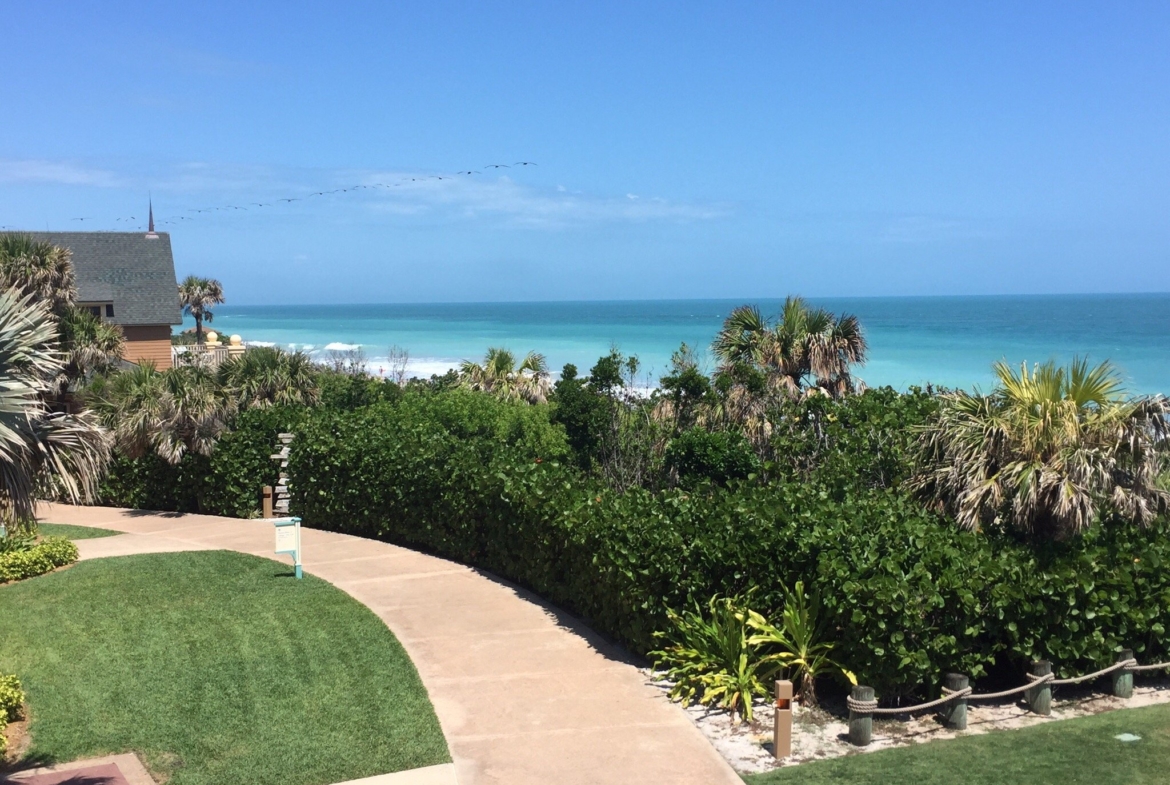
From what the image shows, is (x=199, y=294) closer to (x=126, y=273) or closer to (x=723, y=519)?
(x=126, y=273)

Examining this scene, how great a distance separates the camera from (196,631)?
1093 cm

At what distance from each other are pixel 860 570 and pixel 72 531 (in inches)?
557

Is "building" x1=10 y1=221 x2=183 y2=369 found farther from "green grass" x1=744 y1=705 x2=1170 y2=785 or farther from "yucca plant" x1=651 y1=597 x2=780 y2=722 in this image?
"green grass" x1=744 y1=705 x2=1170 y2=785

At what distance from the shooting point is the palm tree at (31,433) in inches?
253

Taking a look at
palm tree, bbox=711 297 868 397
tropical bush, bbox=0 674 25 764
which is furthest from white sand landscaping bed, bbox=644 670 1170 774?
palm tree, bbox=711 297 868 397

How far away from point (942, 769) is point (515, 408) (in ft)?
51.3

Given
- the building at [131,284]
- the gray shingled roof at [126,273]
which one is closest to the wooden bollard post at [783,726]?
the building at [131,284]

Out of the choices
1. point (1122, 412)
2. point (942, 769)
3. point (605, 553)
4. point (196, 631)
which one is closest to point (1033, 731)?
point (942, 769)

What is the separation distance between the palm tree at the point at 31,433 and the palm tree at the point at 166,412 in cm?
1144

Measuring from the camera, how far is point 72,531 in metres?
17.1

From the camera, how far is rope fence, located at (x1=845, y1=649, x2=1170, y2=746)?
26.3 feet

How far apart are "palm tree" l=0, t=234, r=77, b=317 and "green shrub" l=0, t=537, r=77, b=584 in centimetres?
1009

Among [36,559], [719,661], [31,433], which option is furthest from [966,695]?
[36,559]

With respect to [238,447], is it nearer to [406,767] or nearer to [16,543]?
[16,543]
